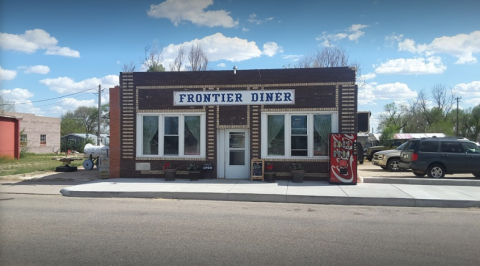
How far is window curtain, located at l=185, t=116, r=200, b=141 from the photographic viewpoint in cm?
1410

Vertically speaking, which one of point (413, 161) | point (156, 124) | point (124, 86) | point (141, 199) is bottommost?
point (141, 199)

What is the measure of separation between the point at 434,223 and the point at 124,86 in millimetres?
11758

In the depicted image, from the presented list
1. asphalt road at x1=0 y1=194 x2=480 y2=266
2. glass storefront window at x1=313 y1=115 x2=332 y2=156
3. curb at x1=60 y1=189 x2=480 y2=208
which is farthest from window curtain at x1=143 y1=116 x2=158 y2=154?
glass storefront window at x1=313 y1=115 x2=332 y2=156

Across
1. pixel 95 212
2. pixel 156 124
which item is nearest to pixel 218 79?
pixel 156 124

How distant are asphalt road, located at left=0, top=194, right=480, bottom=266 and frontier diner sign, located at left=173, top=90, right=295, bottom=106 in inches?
200

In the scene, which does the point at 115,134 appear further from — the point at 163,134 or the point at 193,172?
the point at 193,172

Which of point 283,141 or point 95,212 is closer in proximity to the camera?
point 95,212

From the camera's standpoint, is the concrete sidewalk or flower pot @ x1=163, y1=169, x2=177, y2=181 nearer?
the concrete sidewalk

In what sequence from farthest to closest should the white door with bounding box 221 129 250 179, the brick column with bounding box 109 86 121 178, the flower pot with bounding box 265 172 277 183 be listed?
the brick column with bounding box 109 86 121 178
the white door with bounding box 221 129 250 179
the flower pot with bounding box 265 172 277 183

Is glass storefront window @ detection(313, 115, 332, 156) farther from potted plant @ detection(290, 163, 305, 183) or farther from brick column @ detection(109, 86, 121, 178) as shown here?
brick column @ detection(109, 86, 121, 178)

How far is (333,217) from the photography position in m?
8.08

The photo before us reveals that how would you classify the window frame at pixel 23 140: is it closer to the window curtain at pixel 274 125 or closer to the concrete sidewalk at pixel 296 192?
the concrete sidewalk at pixel 296 192

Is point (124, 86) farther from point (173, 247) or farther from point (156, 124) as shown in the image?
point (173, 247)

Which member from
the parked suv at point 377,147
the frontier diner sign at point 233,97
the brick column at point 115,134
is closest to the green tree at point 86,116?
the parked suv at point 377,147
